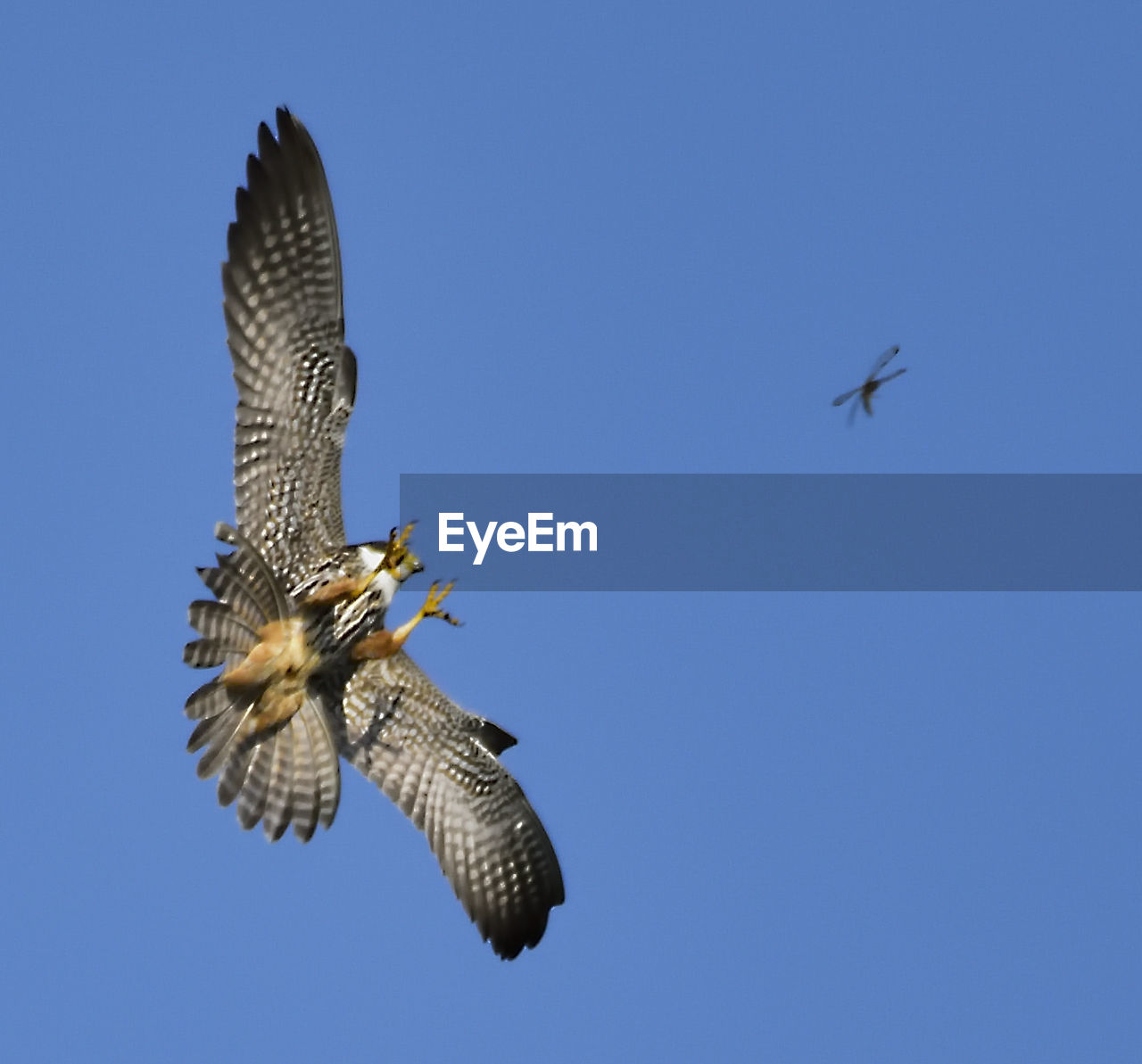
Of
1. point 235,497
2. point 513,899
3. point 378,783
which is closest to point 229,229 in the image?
point 235,497

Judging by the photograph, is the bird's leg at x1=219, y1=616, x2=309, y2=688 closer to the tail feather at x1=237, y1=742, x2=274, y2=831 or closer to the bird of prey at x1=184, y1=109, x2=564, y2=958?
the bird of prey at x1=184, y1=109, x2=564, y2=958

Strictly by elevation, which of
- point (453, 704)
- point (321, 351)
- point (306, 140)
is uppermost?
point (306, 140)

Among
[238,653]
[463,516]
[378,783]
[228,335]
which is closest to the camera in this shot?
[238,653]

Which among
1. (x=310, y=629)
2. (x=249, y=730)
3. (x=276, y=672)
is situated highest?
(x=310, y=629)

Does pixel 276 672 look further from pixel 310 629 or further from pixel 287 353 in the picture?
pixel 287 353

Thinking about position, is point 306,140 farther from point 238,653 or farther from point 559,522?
point 559,522

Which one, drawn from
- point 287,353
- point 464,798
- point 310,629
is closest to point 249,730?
point 310,629

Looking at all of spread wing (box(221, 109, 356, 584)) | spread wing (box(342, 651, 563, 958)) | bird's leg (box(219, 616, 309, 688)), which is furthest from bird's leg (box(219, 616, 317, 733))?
spread wing (box(342, 651, 563, 958))

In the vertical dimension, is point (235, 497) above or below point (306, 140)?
below
